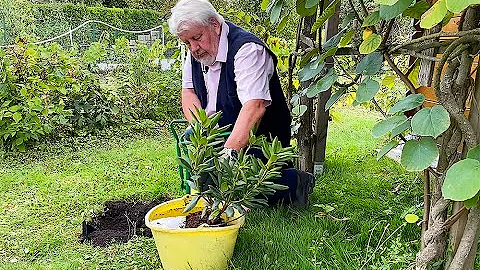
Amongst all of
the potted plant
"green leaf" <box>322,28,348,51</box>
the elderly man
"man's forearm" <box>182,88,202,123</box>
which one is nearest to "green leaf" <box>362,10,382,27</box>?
"green leaf" <box>322,28,348,51</box>

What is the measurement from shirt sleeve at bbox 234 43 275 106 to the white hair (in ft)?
0.81

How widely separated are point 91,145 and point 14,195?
140 centimetres

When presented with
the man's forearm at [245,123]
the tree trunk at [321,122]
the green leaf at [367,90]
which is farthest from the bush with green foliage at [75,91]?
the green leaf at [367,90]

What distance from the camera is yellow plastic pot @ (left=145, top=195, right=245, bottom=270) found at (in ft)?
6.20

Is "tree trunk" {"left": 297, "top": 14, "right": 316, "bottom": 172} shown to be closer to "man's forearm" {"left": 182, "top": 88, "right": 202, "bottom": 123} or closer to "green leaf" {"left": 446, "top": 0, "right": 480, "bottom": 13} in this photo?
"man's forearm" {"left": 182, "top": 88, "right": 202, "bottom": 123}

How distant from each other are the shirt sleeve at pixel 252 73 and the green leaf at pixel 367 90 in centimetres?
98

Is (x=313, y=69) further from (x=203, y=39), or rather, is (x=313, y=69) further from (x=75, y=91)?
(x=75, y=91)

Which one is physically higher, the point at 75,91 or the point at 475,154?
the point at 475,154

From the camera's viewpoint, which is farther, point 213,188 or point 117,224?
point 117,224

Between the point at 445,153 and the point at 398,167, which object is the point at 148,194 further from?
the point at 445,153

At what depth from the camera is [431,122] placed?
1120 mm

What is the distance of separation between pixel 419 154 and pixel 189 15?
4.73 feet

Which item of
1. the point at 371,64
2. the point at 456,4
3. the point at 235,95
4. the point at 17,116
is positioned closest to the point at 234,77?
the point at 235,95

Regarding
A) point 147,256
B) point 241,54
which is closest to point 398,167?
point 241,54
